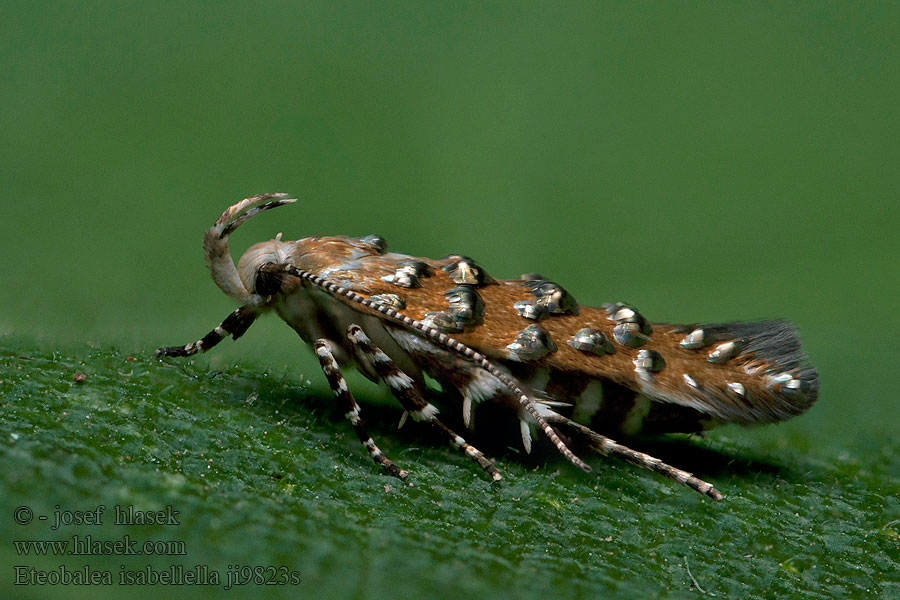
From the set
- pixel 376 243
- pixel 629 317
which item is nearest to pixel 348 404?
pixel 376 243

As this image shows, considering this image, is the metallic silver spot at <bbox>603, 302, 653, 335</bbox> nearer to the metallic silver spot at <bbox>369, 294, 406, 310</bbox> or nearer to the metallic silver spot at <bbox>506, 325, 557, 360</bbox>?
the metallic silver spot at <bbox>506, 325, 557, 360</bbox>

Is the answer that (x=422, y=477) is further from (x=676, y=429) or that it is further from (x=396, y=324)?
(x=676, y=429)

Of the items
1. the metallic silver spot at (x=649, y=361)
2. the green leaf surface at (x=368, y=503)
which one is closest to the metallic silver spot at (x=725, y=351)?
the metallic silver spot at (x=649, y=361)

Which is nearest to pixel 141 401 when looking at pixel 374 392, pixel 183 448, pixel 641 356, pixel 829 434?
pixel 183 448

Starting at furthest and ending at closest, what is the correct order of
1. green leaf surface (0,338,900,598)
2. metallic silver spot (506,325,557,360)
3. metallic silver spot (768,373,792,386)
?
metallic silver spot (768,373,792,386), metallic silver spot (506,325,557,360), green leaf surface (0,338,900,598)

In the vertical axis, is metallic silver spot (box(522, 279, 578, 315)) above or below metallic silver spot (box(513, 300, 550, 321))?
above

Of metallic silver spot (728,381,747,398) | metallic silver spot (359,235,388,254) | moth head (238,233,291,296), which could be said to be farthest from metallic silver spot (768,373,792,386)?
moth head (238,233,291,296)
